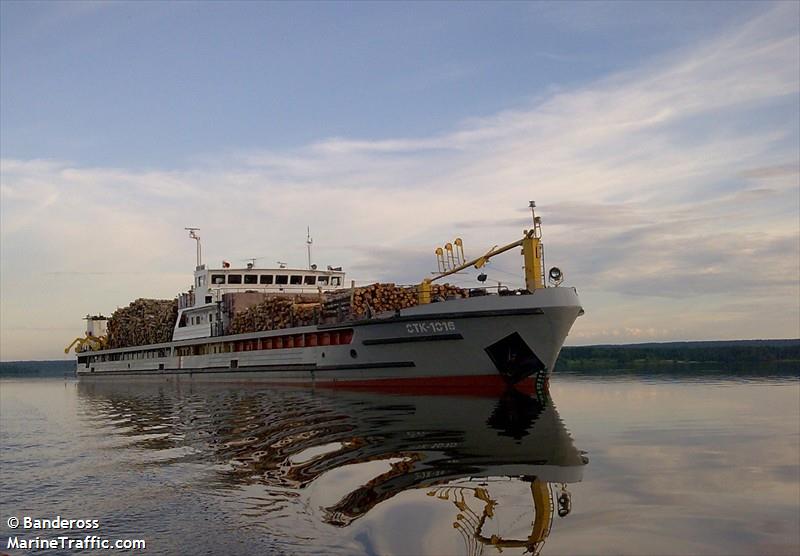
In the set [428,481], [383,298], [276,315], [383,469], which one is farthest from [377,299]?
[428,481]

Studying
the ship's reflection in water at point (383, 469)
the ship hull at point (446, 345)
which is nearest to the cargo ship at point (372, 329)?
the ship hull at point (446, 345)

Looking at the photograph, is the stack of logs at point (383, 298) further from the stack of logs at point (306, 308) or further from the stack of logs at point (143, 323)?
the stack of logs at point (143, 323)

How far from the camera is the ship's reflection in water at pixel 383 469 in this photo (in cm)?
623

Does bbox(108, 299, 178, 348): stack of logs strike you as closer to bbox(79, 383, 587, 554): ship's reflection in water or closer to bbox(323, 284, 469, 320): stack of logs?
bbox(323, 284, 469, 320): stack of logs

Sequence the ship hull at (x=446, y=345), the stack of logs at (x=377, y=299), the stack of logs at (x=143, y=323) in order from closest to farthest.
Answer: the ship hull at (x=446, y=345) → the stack of logs at (x=377, y=299) → the stack of logs at (x=143, y=323)

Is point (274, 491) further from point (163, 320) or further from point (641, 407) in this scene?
point (163, 320)

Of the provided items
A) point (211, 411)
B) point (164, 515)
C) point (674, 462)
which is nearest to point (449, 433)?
point (674, 462)

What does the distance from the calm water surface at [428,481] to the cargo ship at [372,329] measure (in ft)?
12.7

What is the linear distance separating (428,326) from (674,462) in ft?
39.7

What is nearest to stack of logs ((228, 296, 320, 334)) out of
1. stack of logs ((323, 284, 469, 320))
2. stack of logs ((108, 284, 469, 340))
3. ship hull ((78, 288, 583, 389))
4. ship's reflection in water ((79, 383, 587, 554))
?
stack of logs ((108, 284, 469, 340))

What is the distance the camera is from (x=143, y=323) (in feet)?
147

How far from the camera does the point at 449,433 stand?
477 inches

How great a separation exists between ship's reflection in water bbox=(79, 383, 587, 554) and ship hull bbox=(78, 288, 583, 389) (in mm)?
2861

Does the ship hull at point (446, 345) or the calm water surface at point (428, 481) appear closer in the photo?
the calm water surface at point (428, 481)
